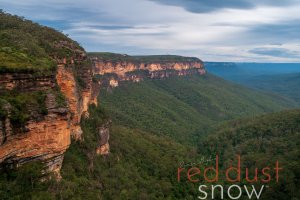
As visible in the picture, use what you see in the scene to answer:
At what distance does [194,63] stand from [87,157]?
152 meters

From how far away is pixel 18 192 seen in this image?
23906 mm

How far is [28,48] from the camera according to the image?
2888 cm

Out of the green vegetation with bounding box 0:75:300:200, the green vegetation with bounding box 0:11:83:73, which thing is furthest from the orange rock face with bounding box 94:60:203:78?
the green vegetation with bounding box 0:11:83:73

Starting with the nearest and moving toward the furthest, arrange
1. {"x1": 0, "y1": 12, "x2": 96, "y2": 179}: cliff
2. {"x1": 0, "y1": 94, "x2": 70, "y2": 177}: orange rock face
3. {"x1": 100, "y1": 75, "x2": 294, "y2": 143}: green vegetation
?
1. {"x1": 0, "y1": 12, "x2": 96, "y2": 179}: cliff
2. {"x1": 0, "y1": 94, "x2": 70, "y2": 177}: orange rock face
3. {"x1": 100, "y1": 75, "x2": 294, "y2": 143}: green vegetation

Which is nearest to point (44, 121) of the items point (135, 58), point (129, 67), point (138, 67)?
point (129, 67)

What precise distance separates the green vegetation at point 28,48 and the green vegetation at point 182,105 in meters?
37.1

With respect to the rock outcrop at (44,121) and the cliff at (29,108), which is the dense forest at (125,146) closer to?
the cliff at (29,108)

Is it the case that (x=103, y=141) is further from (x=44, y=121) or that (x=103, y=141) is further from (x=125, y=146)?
(x=44, y=121)

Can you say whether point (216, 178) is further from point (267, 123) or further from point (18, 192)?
point (18, 192)

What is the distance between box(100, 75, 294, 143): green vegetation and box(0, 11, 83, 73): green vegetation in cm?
3711

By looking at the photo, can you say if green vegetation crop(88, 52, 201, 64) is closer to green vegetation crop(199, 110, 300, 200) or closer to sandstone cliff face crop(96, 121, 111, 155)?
green vegetation crop(199, 110, 300, 200)

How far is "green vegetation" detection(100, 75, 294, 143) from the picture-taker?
90.0m

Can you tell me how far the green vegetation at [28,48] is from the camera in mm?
25194

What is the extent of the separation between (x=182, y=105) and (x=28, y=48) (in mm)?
98304
